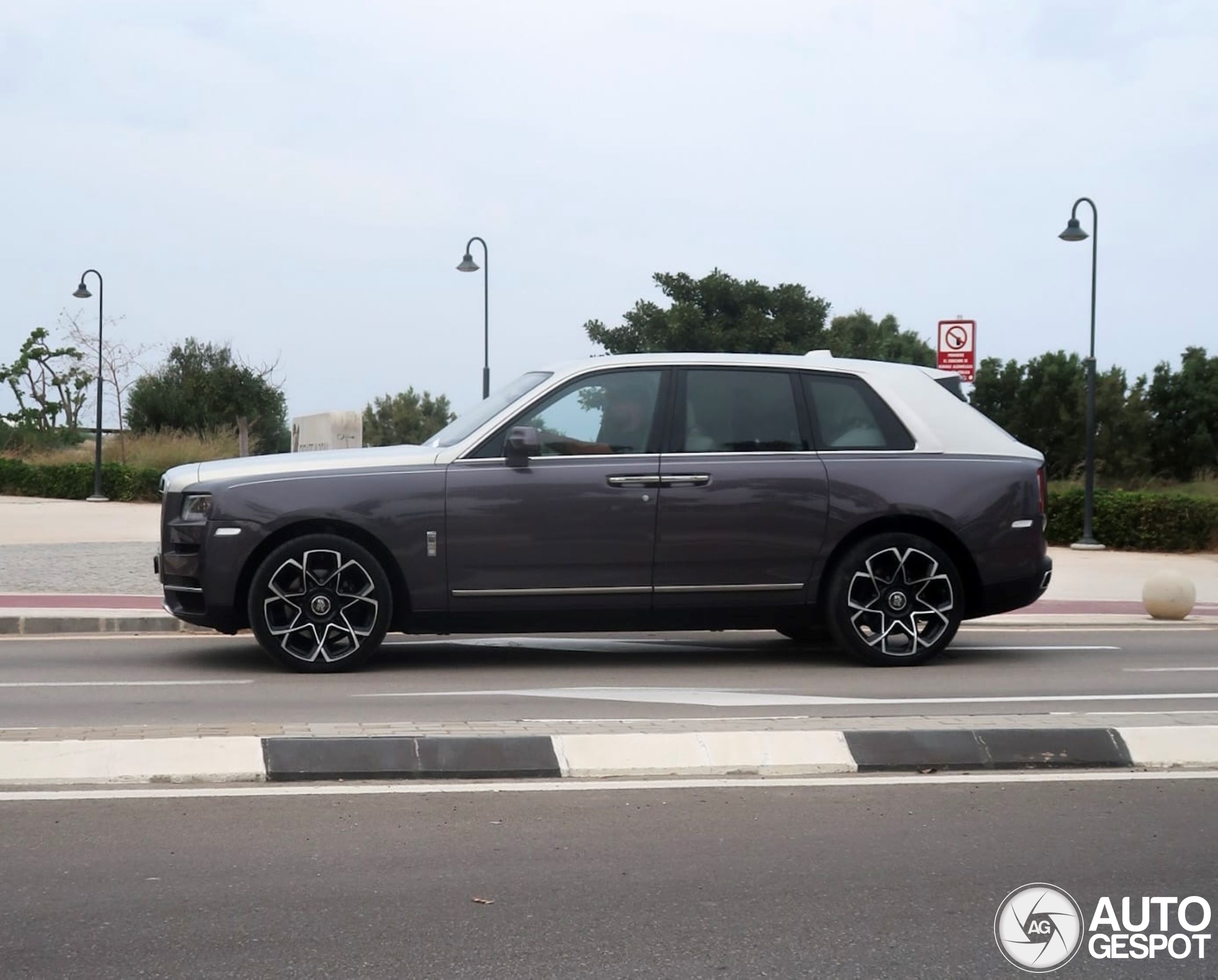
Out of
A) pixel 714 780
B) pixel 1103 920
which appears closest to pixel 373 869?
pixel 714 780

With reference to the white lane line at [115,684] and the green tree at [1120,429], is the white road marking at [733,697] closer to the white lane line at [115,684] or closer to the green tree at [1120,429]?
the white lane line at [115,684]

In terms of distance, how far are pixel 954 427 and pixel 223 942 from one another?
268 inches

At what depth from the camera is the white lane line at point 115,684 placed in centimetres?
879

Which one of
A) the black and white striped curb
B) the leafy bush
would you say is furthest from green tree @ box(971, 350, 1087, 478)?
the black and white striped curb

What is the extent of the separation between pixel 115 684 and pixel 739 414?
4.02m

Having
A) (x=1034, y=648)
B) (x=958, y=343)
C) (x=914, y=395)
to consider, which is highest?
(x=958, y=343)

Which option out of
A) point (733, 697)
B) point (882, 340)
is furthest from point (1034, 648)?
point (882, 340)

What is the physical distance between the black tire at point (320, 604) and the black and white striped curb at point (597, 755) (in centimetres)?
271

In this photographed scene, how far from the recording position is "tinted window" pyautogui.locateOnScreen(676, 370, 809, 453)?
9555 mm

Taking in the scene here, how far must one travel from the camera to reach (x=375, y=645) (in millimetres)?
9203

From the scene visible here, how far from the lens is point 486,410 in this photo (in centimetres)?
969

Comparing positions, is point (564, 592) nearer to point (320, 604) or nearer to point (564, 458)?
point (564, 458)

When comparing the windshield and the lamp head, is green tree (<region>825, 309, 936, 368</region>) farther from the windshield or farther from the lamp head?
the windshield

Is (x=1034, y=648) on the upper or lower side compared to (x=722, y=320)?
lower
